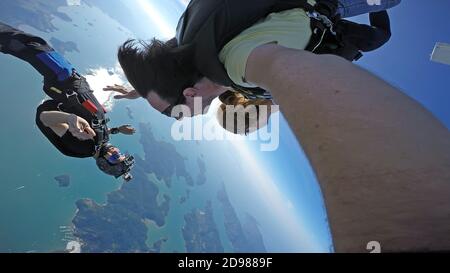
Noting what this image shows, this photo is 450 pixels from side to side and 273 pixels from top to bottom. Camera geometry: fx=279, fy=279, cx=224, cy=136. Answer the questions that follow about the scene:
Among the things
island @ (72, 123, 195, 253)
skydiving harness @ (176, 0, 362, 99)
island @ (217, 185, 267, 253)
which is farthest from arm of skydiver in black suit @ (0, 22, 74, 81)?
island @ (217, 185, 267, 253)

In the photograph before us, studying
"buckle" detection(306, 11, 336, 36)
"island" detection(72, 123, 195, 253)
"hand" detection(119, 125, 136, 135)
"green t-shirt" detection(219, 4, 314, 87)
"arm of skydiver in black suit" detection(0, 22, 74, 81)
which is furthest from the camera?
"island" detection(72, 123, 195, 253)

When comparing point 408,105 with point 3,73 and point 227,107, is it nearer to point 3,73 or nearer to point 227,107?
point 227,107

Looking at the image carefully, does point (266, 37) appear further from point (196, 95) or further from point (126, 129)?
point (126, 129)

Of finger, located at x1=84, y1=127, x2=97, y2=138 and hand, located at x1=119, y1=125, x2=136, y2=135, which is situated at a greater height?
hand, located at x1=119, y1=125, x2=136, y2=135

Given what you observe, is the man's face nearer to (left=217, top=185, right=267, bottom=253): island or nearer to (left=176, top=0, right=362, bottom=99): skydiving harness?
(left=176, top=0, right=362, bottom=99): skydiving harness

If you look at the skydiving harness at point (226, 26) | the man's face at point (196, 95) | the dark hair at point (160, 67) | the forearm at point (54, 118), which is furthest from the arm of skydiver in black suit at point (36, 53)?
the skydiving harness at point (226, 26)
